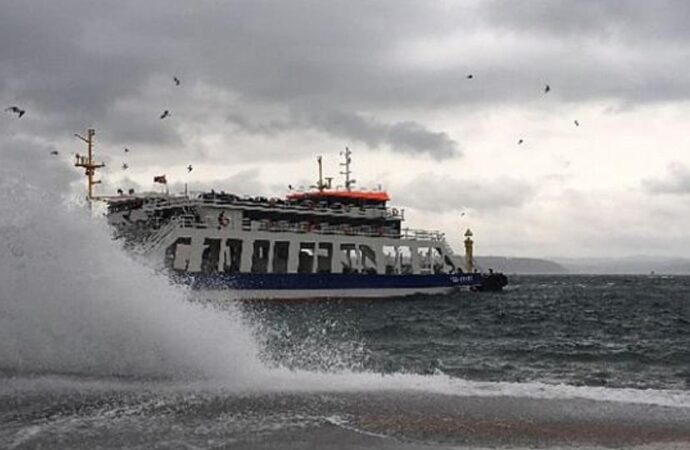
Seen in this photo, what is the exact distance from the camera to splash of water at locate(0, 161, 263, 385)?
16031 mm

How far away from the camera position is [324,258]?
6556 cm

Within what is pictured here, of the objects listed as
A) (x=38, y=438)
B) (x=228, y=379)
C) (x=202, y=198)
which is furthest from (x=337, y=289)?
(x=38, y=438)

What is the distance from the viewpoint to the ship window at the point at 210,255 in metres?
57.1

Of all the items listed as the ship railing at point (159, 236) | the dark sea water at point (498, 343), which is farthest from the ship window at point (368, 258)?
the ship railing at point (159, 236)

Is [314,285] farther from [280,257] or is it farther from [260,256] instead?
[260,256]

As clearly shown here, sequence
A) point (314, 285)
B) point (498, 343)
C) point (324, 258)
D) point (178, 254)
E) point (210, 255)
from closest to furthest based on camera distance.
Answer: point (498, 343), point (178, 254), point (314, 285), point (210, 255), point (324, 258)

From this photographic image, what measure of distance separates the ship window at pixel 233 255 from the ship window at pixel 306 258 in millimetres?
4999

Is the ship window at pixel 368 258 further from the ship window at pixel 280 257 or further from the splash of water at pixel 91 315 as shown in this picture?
the splash of water at pixel 91 315

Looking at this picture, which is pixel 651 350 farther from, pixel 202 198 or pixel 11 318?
pixel 202 198

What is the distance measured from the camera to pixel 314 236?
61.8 m

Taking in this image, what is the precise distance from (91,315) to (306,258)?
49.3m

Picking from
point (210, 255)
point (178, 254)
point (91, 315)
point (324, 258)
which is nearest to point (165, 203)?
point (210, 255)

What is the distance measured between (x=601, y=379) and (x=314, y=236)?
1716 inches

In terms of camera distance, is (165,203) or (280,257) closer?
(165,203)
